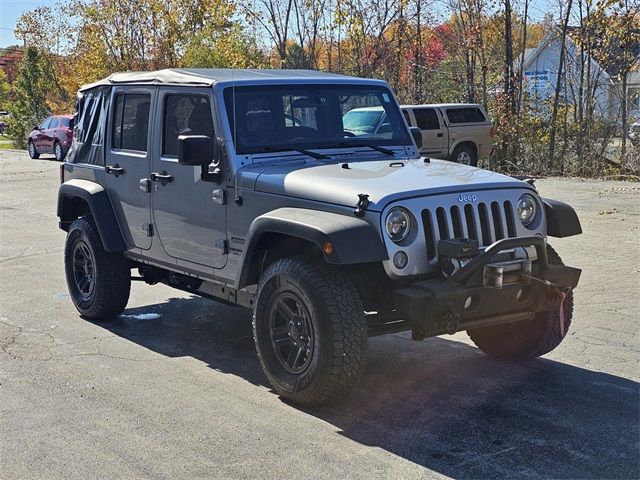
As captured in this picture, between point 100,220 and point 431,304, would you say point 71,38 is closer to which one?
point 100,220

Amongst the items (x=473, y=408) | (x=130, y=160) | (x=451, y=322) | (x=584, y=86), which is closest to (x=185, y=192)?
(x=130, y=160)

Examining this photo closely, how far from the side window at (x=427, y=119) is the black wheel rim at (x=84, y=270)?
1357 cm

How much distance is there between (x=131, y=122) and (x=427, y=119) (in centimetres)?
1410

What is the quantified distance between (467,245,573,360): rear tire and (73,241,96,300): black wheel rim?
10.6 feet

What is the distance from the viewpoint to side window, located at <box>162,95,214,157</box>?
628 centimetres

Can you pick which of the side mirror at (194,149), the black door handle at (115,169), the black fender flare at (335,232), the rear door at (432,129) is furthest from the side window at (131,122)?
the rear door at (432,129)

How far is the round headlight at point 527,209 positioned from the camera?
5617 millimetres

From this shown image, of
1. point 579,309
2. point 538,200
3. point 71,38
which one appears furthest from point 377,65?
point 71,38

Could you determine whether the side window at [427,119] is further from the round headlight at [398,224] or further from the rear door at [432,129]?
the round headlight at [398,224]

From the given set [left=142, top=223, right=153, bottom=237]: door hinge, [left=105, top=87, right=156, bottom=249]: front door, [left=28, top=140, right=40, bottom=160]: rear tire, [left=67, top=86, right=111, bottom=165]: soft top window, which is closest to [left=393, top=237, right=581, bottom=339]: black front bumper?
[left=142, top=223, right=153, bottom=237]: door hinge

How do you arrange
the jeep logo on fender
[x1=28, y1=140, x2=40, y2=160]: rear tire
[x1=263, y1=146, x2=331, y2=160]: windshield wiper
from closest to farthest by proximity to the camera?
the jeep logo on fender
[x1=263, y1=146, x2=331, y2=160]: windshield wiper
[x1=28, y1=140, x2=40, y2=160]: rear tire

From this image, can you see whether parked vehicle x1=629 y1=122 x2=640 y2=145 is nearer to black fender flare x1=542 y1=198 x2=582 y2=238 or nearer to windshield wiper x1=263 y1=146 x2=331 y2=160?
black fender flare x1=542 y1=198 x2=582 y2=238

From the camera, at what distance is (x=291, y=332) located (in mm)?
5363

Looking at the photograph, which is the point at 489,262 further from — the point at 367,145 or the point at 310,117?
the point at 310,117
